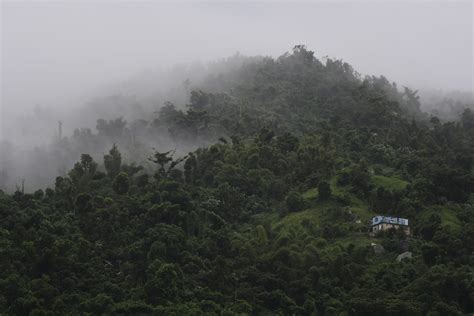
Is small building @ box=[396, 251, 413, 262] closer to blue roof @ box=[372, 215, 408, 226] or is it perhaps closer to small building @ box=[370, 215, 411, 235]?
small building @ box=[370, 215, 411, 235]

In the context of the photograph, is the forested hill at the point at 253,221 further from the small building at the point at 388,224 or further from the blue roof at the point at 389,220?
the blue roof at the point at 389,220

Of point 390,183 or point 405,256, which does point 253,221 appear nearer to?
point 390,183

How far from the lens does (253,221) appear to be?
58969mm

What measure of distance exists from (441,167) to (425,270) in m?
15.1

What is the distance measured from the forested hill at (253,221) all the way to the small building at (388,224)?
0.58 meters

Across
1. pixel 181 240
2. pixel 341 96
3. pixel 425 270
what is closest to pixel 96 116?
pixel 341 96

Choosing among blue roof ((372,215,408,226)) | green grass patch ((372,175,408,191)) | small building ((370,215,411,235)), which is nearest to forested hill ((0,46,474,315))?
green grass patch ((372,175,408,191))

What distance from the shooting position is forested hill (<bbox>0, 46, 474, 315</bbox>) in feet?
150

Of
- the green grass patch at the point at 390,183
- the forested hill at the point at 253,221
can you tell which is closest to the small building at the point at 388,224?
the forested hill at the point at 253,221

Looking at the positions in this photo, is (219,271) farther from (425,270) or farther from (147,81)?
(147,81)

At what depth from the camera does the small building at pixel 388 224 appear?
55716 mm

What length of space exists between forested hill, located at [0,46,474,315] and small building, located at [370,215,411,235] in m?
0.58

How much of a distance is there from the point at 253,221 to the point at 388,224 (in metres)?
9.66

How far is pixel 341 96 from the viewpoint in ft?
282
